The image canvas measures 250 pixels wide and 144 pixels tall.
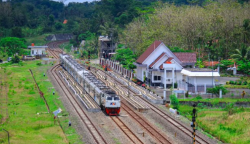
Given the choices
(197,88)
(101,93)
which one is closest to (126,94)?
(197,88)

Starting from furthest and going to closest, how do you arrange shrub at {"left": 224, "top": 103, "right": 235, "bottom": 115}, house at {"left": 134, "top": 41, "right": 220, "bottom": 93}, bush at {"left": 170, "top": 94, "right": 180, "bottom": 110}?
house at {"left": 134, "top": 41, "right": 220, "bottom": 93}
bush at {"left": 170, "top": 94, "right": 180, "bottom": 110}
shrub at {"left": 224, "top": 103, "right": 235, "bottom": 115}

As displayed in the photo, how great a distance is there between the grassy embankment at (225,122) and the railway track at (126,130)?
6.53 m

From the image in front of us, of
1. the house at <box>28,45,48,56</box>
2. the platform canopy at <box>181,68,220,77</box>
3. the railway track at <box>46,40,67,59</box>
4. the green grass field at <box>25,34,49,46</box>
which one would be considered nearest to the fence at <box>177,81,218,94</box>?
the platform canopy at <box>181,68,220,77</box>

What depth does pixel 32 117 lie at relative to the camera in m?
39.5

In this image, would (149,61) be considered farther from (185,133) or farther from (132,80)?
(185,133)

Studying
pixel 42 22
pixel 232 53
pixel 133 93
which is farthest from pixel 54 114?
pixel 42 22

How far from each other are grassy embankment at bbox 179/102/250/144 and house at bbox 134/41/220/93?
7971mm

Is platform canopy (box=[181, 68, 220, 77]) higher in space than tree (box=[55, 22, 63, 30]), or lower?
lower

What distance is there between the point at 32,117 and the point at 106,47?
57053 mm

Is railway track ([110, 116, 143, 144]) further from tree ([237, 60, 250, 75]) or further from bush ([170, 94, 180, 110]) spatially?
tree ([237, 60, 250, 75])

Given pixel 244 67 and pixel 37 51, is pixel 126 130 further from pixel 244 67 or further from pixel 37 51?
pixel 37 51

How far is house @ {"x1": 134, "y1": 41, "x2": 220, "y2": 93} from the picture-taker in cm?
5238

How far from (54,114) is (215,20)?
46.5m

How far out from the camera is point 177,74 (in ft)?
188
